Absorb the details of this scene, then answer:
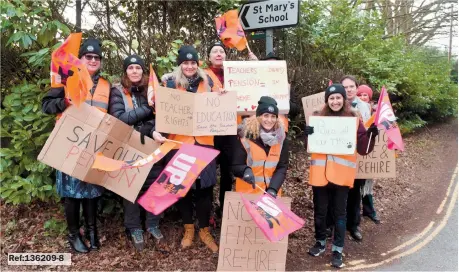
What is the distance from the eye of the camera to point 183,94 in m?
4.05

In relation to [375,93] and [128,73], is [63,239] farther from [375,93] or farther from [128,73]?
[375,93]

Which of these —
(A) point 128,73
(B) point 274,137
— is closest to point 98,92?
(A) point 128,73

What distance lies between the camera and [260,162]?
13.4 ft

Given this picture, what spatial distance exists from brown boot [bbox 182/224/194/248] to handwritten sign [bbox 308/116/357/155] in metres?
1.69

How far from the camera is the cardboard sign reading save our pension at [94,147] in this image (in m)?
3.81

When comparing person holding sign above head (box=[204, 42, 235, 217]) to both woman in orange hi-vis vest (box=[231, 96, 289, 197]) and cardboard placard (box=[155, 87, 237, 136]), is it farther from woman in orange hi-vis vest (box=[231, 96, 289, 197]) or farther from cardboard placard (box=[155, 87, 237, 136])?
woman in orange hi-vis vest (box=[231, 96, 289, 197])

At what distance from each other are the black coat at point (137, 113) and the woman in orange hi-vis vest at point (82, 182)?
85 mm

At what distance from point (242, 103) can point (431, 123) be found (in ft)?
38.0

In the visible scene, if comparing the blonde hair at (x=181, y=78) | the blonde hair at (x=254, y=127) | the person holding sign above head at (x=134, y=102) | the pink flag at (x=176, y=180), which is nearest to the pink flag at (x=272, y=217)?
the pink flag at (x=176, y=180)

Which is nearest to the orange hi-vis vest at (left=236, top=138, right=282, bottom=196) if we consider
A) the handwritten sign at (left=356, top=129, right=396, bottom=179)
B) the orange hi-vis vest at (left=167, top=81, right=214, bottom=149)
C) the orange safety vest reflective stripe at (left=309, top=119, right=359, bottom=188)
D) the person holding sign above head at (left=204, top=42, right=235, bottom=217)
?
the orange hi-vis vest at (left=167, top=81, right=214, bottom=149)

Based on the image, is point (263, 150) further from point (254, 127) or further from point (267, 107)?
point (267, 107)

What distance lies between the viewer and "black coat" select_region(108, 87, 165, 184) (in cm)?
401

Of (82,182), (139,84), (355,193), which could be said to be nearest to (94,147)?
(82,182)

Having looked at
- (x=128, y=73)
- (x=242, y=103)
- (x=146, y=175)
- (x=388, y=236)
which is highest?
(x=128, y=73)
